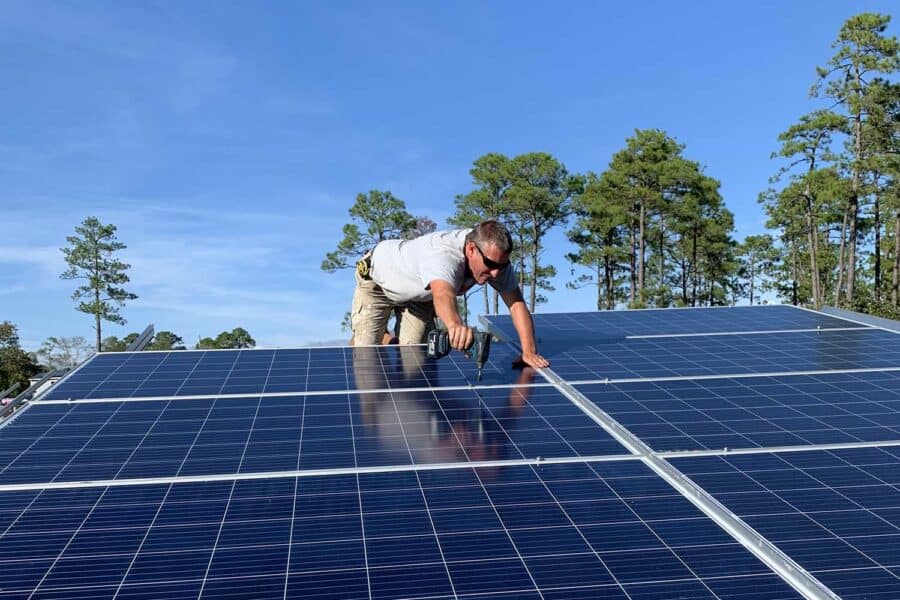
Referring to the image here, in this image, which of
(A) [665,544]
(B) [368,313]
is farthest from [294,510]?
(B) [368,313]

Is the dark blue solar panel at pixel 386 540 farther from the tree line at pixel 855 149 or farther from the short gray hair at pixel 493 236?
the tree line at pixel 855 149

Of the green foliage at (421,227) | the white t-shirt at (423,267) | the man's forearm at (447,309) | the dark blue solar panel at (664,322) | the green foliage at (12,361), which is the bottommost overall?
the green foliage at (12,361)

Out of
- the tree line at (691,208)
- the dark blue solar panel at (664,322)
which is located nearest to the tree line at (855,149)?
the tree line at (691,208)

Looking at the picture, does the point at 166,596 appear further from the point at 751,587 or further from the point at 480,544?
the point at 751,587

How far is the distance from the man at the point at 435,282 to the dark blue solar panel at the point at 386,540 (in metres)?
2.57

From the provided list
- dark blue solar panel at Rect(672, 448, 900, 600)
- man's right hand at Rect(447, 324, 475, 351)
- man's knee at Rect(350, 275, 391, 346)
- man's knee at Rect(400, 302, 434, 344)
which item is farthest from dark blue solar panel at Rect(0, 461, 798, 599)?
man's knee at Rect(350, 275, 391, 346)

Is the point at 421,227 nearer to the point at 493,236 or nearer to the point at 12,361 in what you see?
the point at 12,361

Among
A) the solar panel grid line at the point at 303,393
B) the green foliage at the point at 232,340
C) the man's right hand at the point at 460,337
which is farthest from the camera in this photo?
the green foliage at the point at 232,340

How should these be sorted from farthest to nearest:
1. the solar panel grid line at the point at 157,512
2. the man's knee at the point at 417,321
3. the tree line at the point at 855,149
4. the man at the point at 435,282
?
1. the tree line at the point at 855,149
2. the man's knee at the point at 417,321
3. the man at the point at 435,282
4. the solar panel grid line at the point at 157,512

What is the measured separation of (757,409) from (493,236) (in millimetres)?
2922

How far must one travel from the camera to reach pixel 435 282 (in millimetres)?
8109

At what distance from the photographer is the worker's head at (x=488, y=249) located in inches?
318

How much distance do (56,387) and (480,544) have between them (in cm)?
527

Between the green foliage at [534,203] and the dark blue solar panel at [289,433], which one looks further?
the green foliage at [534,203]
